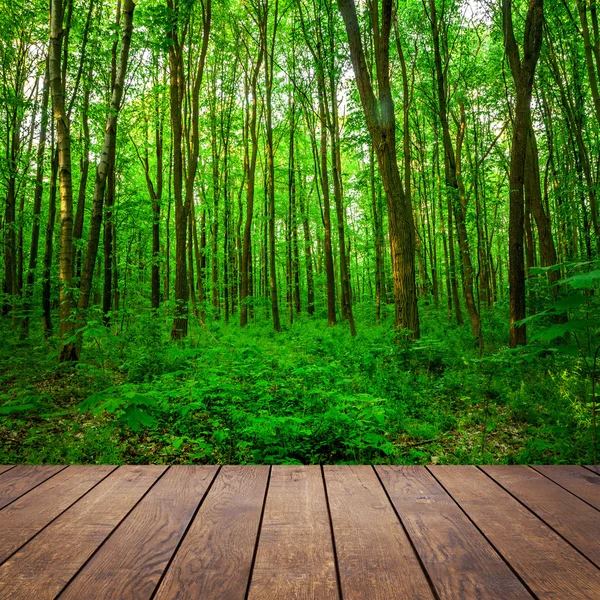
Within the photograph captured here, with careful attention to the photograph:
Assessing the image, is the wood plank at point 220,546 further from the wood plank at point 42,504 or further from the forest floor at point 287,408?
the forest floor at point 287,408

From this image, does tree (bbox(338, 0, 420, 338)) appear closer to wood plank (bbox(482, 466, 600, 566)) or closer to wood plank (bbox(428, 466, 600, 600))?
wood plank (bbox(482, 466, 600, 566))

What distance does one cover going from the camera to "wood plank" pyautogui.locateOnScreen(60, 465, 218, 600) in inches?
53.2

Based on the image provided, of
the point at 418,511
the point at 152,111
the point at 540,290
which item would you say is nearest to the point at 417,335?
the point at 540,290

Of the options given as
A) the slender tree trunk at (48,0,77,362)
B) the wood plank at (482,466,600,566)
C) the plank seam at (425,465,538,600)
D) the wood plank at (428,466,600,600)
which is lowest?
the wood plank at (482,466,600,566)

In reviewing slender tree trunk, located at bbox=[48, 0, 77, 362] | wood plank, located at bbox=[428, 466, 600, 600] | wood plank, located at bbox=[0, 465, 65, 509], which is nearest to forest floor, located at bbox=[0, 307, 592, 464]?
wood plank, located at bbox=[0, 465, 65, 509]

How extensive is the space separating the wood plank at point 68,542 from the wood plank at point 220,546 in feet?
1.25

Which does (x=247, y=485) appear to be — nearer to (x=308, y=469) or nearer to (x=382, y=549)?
(x=308, y=469)

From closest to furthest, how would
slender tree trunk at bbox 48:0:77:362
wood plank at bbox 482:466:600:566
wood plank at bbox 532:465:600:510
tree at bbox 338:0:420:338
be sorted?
wood plank at bbox 482:466:600:566 → wood plank at bbox 532:465:600:510 → slender tree trunk at bbox 48:0:77:362 → tree at bbox 338:0:420:338

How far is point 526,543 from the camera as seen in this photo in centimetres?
163

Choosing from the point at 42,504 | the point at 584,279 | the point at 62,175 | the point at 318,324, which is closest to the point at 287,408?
the point at 42,504


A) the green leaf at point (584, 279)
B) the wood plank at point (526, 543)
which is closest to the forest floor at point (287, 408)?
the wood plank at point (526, 543)

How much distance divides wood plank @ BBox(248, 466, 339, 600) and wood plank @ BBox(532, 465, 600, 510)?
1.43m

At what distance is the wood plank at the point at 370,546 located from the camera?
Answer: 1.33 meters

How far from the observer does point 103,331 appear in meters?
5.06
